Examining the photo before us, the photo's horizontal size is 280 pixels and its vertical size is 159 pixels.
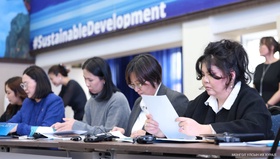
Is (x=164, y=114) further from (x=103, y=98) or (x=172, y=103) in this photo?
(x=103, y=98)

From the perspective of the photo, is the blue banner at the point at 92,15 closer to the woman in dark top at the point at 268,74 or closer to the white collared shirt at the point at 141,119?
the woman in dark top at the point at 268,74

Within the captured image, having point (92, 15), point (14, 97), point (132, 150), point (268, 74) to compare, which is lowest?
point (132, 150)

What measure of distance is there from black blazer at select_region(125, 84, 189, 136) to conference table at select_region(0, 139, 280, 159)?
0.56m

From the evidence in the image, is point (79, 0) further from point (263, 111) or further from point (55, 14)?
point (263, 111)

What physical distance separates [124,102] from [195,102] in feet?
2.80

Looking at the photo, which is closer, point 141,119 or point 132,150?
point 132,150

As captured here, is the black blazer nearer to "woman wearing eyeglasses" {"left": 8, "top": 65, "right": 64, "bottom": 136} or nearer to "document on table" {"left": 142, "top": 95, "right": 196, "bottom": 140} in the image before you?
"document on table" {"left": 142, "top": 95, "right": 196, "bottom": 140}

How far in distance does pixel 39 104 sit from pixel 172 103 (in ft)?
3.89

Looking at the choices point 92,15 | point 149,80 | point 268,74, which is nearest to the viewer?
point 149,80

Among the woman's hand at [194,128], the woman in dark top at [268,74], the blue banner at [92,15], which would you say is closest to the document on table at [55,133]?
the woman's hand at [194,128]

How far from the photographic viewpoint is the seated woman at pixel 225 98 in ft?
5.53

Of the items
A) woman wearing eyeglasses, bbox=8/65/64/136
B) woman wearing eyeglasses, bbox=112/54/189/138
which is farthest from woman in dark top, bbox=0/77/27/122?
woman wearing eyeglasses, bbox=112/54/189/138

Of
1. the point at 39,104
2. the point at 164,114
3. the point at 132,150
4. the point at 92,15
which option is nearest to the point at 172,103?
the point at 164,114

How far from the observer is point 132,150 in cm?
157
